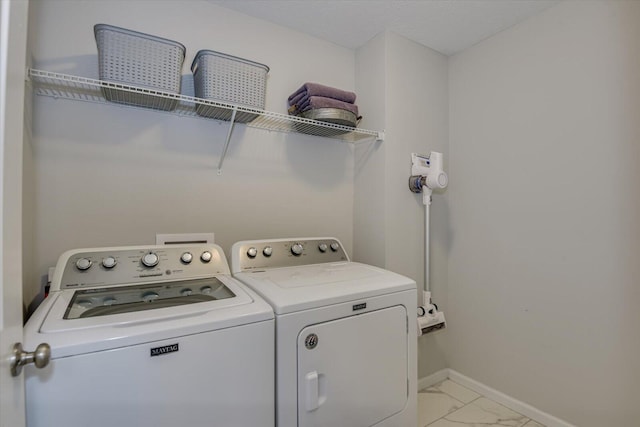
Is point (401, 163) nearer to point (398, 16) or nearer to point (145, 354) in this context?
point (398, 16)

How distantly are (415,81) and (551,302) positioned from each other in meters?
1.67

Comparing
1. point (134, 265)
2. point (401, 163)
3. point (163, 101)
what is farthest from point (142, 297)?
point (401, 163)

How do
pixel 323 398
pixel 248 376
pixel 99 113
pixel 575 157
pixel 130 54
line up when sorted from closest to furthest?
1. pixel 248 376
2. pixel 323 398
3. pixel 130 54
4. pixel 99 113
5. pixel 575 157

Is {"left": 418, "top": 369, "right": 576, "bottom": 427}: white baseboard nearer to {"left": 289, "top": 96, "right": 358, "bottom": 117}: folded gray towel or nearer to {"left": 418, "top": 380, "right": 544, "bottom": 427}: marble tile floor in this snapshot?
{"left": 418, "top": 380, "right": 544, "bottom": 427}: marble tile floor

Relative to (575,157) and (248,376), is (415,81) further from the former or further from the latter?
(248,376)

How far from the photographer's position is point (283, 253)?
5.61 feet

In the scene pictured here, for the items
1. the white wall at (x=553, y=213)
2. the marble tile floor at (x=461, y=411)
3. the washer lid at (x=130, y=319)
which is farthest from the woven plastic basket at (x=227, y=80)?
the marble tile floor at (x=461, y=411)

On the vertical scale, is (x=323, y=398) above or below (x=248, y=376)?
below

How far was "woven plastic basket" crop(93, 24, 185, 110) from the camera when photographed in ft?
4.24

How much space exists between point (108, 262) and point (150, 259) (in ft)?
0.50

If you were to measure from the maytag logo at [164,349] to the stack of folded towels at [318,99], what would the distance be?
55.3 inches

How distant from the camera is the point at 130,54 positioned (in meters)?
1.32

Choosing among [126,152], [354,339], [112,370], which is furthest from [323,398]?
[126,152]

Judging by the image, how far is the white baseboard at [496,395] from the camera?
5.96 ft
